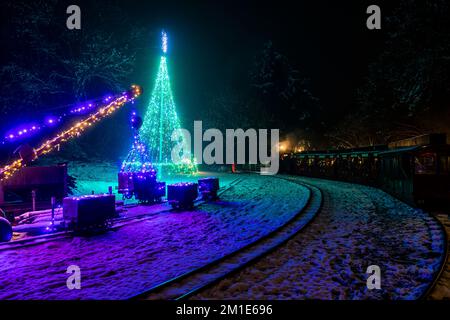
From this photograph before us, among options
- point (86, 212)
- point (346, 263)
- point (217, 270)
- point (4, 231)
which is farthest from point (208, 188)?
point (346, 263)

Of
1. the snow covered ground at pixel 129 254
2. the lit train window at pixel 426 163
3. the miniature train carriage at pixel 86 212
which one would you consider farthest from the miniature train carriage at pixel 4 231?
the lit train window at pixel 426 163

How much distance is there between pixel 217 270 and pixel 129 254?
2237 mm

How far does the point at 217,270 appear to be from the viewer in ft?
19.7

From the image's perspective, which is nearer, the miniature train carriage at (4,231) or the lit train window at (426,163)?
the miniature train carriage at (4,231)

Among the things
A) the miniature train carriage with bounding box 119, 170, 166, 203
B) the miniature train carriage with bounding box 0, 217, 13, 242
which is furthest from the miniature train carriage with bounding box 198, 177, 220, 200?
the miniature train carriage with bounding box 0, 217, 13, 242

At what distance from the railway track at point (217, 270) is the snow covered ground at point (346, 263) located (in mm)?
179

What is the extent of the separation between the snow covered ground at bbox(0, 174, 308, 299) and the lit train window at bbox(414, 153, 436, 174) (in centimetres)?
586

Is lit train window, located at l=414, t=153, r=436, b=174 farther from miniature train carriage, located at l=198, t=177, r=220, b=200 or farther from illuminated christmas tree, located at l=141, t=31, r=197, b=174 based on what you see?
illuminated christmas tree, located at l=141, t=31, r=197, b=174

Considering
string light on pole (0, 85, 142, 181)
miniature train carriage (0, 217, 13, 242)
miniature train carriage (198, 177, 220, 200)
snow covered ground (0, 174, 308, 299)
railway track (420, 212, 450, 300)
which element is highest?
string light on pole (0, 85, 142, 181)

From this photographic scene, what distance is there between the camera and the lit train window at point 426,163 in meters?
12.2

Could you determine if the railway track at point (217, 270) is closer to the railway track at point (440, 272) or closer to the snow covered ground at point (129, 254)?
the snow covered ground at point (129, 254)

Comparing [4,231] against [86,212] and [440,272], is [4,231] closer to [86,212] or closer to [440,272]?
[86,212]

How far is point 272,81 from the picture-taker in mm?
52500

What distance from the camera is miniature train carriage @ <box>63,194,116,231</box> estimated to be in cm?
856
